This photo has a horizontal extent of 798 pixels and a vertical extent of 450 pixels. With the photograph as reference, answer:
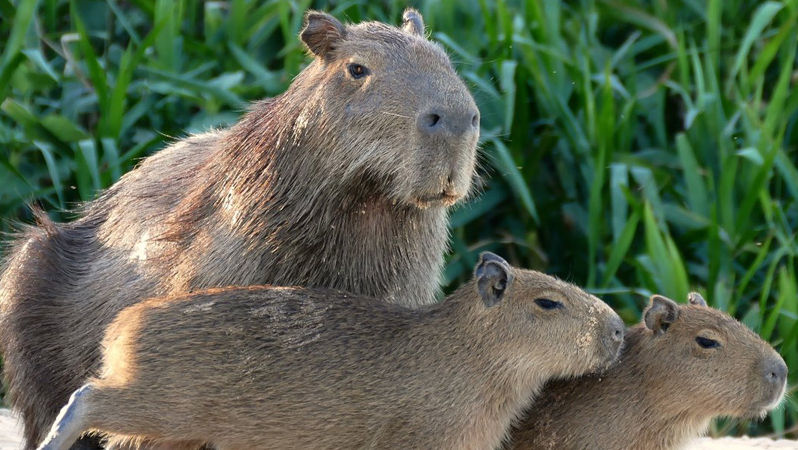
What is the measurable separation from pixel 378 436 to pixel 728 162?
2970 millimetres

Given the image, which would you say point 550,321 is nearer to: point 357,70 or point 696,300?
point 696,300

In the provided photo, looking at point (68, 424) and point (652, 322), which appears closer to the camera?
point (68, 424)

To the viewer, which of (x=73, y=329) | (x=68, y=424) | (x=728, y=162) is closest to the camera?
(x=68, y=424)

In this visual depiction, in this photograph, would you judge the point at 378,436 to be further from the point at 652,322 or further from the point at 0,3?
the point at 0,3

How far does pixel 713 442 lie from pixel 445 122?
2.06 m

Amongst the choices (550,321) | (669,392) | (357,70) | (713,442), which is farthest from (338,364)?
(713,442)

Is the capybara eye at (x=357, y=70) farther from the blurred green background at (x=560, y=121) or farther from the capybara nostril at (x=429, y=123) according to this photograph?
the blurred green background at (x=560, y=121)

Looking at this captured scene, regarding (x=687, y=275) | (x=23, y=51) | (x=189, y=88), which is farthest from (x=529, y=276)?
(x=23, y=51)

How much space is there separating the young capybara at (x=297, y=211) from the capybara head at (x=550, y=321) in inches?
12.5

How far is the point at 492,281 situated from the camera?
4477 millimetres

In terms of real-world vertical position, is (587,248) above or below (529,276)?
below

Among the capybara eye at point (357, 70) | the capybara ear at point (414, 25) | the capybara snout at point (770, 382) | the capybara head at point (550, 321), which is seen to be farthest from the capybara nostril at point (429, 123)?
the capybara snout at point (770, 382)

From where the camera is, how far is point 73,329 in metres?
5.12

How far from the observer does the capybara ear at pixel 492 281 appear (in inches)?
176
